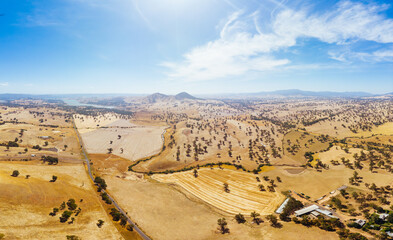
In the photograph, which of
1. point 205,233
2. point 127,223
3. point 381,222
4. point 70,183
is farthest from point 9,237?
point 381,222

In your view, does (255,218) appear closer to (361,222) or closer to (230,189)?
(230,189)


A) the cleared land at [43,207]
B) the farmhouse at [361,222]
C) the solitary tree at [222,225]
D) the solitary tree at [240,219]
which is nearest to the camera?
the cleared land at [43,207]

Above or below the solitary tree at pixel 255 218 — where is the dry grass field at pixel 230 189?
below

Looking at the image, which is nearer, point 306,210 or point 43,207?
point 43,207

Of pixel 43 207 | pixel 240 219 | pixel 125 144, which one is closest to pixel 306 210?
pixel 240 219

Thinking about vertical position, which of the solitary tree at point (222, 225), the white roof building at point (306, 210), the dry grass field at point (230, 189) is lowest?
the dry grass field at point (230, 189)

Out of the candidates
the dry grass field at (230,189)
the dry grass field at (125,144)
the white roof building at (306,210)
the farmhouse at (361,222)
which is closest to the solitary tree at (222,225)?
the dry grass field at (230,189)

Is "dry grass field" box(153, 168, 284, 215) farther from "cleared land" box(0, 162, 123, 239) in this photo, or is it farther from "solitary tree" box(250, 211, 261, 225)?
"cleared land" box(0, 162, 123, 239)

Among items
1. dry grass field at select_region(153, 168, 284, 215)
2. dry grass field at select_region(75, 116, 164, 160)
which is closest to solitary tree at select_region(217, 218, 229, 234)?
dry grass field at select_region(153, 168, 284, 215)

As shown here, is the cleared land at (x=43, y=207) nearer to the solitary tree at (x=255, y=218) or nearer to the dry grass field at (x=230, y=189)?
the dry grass field at (x=230, y=189)

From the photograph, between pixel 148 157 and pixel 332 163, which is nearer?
pixel 332 163

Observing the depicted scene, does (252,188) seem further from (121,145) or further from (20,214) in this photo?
(121,145)
